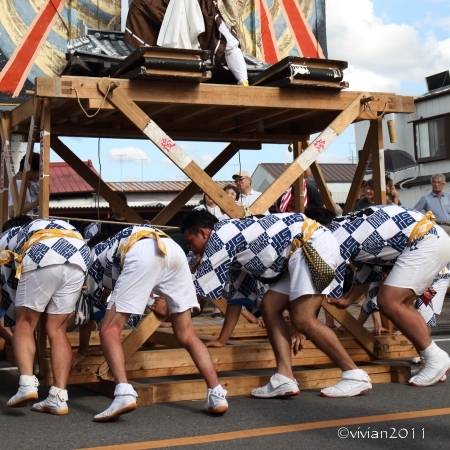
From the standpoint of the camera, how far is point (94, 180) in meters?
10.1

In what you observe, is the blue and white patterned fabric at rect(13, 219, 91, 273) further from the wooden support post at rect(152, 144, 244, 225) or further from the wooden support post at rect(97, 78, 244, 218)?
the wooden support post at rect(152, 144, 244, 225)

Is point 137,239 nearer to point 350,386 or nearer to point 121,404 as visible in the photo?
point 121,404

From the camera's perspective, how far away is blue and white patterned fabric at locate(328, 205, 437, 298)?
685 centimetres

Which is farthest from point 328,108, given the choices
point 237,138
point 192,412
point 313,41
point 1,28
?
point 1,28

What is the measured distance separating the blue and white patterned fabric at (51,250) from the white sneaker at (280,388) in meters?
1.77

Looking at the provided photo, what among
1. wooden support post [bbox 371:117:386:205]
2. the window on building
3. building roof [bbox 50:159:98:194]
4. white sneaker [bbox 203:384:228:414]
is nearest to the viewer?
white sneaker [bbox 203:384:228:414]

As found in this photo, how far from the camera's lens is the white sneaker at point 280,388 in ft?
21.1

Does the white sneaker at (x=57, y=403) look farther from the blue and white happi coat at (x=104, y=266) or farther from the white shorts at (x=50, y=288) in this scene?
the blue and white happi coat at (x=104, y=266)

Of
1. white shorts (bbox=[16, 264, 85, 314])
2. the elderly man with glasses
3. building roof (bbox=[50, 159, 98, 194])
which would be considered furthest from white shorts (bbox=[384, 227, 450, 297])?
building roof (bbox=[50, 159, 98, 194])

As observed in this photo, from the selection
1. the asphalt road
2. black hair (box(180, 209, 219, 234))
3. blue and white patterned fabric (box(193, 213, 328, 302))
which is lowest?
the asphalt road

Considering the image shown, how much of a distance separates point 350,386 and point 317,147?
2.67 metres

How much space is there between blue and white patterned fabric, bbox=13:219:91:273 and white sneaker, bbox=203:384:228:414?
1.43 meters

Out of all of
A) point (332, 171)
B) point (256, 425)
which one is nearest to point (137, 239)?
point (256, 425)

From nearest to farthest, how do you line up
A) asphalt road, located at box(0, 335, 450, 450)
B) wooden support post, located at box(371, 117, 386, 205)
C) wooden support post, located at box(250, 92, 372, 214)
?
asphalt road, located at box(0, 335, 450, 450) → wooden support post, located at box(250, 92, 372, 214) → wooden support post, located at box(371, 117, 386, 205)
